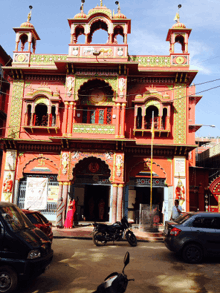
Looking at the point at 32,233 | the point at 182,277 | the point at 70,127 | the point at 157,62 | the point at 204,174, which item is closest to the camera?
the point at 32,233

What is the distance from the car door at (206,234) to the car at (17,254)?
15.1 ft

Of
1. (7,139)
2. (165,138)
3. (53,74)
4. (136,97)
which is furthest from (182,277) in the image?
(53,74)

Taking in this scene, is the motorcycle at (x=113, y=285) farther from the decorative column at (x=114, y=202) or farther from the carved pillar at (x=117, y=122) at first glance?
the carved pillar at (x=117, y=122)

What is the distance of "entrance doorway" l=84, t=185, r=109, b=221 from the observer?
18391 mm

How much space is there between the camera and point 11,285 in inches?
196

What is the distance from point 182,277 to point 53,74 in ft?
48.2

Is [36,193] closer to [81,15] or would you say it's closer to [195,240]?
[195,240]

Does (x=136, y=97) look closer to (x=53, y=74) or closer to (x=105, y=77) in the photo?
(x=105, y=77)

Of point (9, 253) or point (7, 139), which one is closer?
point (9, 253)

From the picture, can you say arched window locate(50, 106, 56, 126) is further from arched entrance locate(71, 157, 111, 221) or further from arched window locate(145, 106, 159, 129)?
arched window locate(145, 106, 159, 129)

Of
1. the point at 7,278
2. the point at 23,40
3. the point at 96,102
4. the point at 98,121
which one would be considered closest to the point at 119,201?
the point at 98,121

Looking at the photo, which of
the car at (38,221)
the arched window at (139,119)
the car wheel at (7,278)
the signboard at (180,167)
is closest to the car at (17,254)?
the car wheel at (7,278)

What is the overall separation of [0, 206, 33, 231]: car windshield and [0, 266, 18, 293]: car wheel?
0.78m

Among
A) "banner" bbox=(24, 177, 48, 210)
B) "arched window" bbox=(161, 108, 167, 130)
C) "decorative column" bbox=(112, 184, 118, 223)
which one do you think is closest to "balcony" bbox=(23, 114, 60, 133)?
"banner" bbox=(24, 177, 48, 210)
